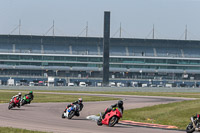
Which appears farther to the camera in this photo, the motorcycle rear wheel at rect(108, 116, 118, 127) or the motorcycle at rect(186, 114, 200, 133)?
the motorcycle rear wheel at rect(108, 116, 118, 127)

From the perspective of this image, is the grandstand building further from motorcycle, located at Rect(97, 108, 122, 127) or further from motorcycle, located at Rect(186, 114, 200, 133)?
motorcycle, located at Rect(186, 114, 200, 133)

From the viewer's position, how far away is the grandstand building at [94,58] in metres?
158

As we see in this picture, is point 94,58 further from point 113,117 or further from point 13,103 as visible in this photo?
point 113,117

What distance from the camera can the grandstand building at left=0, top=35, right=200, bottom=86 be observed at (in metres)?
158

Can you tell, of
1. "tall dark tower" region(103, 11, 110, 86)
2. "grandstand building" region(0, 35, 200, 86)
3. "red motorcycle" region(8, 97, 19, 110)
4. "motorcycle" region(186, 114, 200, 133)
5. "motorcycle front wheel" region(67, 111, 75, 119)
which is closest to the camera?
"motorcycle" region(186, 114, 200, 133)

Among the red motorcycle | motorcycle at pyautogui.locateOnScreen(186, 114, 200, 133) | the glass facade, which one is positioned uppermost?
the glass facade

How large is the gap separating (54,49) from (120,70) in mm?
25246

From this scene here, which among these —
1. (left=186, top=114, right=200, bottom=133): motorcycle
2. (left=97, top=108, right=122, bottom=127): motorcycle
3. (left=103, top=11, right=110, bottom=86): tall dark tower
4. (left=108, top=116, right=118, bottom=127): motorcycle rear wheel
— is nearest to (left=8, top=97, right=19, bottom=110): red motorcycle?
(left=97, top=108, right=122, bottom=127): motorcycle

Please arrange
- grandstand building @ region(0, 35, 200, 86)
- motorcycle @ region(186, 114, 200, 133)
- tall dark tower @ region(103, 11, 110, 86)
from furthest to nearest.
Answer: grandstand building @ region(0, 35, 200, 86) < tall dark tower @ region(103, 11, 110, 86) < motorcycle @ region(186, 114, 200, 133)

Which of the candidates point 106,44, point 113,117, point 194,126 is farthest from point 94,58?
point 194,126

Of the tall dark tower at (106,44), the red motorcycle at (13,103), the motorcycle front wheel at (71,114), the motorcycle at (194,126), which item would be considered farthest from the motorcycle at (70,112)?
the tall dark tower at (106,44)

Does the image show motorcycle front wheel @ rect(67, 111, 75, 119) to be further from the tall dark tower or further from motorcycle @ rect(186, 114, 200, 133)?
the tall dark tower

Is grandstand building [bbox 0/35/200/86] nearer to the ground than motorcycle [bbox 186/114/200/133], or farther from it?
farther from it

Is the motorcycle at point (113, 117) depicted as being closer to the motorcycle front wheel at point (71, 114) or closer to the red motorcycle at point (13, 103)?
the motorcycle front wheel at point (71, 114)
